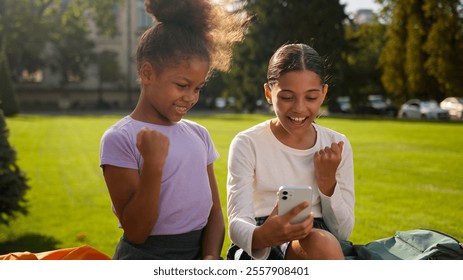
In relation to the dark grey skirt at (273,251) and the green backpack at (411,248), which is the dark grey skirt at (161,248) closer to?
the dark grey skirt at (273,251)

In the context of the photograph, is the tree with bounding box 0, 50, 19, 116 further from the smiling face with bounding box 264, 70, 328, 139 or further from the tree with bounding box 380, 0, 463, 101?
the smiling face with bounding box 264, 70, 328, 139

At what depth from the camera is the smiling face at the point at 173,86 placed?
1833mm

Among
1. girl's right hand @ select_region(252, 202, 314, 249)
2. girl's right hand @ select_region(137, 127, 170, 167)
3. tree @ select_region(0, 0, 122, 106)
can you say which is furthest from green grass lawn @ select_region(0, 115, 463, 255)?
tree @ select_region(0, 0, 122, 106)

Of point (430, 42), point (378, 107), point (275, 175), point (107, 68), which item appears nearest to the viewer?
point (275, 175)

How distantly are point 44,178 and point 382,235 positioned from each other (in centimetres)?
484

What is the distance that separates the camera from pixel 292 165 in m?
2.03

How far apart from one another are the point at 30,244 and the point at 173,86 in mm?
3058

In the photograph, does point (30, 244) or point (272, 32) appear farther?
point (272, 32)

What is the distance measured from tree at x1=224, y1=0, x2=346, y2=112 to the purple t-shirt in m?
3.73

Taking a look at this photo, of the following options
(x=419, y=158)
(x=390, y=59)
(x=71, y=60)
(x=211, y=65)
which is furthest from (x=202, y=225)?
(x=71, y=60)

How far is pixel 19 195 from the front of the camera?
177 inches

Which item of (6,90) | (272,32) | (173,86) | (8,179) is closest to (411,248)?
(173,86)

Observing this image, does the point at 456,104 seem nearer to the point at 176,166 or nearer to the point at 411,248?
the point at 411,248

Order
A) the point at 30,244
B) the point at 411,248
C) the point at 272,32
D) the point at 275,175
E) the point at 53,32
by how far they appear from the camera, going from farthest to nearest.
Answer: the point at 53,32
the point at 272,32
the point at 30,244
the point at 411,248
the point at 275,175
